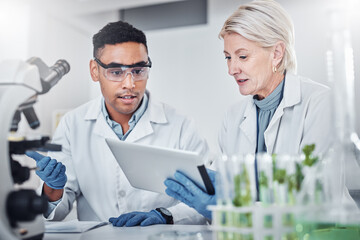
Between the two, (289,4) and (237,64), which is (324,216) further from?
(289,4)

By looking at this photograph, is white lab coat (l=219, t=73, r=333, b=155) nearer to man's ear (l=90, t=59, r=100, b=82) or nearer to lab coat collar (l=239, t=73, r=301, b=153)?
lab coat collar (l=239, t=73, r=301, b=153)

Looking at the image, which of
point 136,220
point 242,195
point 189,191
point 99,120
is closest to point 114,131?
point 99,120

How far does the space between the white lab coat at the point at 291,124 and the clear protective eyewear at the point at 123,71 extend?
2.05 feet

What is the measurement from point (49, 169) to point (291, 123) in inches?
49.5

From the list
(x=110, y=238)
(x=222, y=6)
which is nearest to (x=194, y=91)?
(x=222, y=6)

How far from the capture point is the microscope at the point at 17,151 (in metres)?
1.09

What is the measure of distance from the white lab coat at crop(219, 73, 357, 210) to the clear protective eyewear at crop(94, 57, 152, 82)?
625mm

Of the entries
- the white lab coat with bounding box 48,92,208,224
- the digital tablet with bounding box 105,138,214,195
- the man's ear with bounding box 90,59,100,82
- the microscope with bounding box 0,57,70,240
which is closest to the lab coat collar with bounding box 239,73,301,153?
the white lab coat with bounding box 48,92,208,224

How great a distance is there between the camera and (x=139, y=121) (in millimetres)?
2244

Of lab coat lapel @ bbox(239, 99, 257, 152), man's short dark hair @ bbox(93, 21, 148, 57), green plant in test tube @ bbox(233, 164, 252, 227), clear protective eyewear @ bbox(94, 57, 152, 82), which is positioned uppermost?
man's short dark hair @ bbox(93, 21, 148, 57)

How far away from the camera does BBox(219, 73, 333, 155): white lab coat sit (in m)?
1.85

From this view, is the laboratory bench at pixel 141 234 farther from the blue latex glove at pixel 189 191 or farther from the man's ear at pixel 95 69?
the man's ear at pixel 95 69

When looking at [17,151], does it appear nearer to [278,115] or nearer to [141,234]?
[141,234]

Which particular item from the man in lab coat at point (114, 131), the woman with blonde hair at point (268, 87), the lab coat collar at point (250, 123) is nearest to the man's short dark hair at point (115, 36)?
the man in lab coat at point (114, 131)
